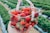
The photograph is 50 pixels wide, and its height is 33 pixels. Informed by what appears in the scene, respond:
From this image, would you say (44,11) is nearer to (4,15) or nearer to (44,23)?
(44,23)

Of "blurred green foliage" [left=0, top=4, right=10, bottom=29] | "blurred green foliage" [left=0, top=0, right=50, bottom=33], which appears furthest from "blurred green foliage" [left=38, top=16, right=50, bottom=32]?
"blurred green foliage" [left=0, top=4, right=10, bottom=29]

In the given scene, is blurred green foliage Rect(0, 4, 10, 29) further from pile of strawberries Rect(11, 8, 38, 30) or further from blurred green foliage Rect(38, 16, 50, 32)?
blurred green foliage Rect(38, 16, 50, 32)

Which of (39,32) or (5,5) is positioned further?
(5,5)

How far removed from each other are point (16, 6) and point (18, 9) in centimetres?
5

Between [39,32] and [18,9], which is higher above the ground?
[18,9]

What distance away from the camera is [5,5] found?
104 cm

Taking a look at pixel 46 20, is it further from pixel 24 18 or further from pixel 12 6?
pixel 12 6

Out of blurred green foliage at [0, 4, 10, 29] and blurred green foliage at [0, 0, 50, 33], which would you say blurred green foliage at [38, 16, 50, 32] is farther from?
blurred green foliage at [0, 4, 10, 29]

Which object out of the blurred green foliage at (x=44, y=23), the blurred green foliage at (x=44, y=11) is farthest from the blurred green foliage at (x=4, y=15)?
the blurred green foliage at (x=44, y=23)

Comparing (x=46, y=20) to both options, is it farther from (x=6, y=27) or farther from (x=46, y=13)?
(x=6, y=27)

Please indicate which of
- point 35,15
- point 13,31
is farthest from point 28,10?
point 13,31

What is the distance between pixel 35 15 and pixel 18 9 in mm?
109

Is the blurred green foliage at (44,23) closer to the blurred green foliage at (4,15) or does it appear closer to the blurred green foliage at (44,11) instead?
the blurred green foliage at (44,11)

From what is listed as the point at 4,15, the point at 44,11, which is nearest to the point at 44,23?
the point at 44,11
